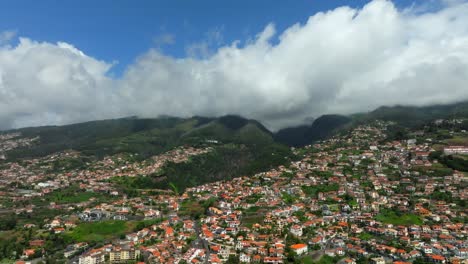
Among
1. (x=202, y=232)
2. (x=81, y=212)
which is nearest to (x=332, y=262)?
(x=202, y=232)

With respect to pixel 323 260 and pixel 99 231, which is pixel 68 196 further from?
pixel 323 260

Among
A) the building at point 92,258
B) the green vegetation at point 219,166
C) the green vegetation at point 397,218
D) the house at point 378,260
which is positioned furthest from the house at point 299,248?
the green vegetation at point 219,166

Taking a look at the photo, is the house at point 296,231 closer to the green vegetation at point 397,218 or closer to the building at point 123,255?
the green vegetation at point 397,218

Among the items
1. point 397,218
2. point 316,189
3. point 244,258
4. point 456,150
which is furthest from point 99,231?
point 456,150

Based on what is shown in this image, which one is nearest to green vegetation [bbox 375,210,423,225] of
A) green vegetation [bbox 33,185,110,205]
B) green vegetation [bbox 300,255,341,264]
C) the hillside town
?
the hillside town

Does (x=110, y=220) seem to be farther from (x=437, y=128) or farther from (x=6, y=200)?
(x=437, y=128)

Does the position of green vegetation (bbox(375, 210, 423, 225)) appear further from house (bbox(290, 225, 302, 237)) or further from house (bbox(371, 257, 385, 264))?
house (bbox(371, 257, 385, 264))
